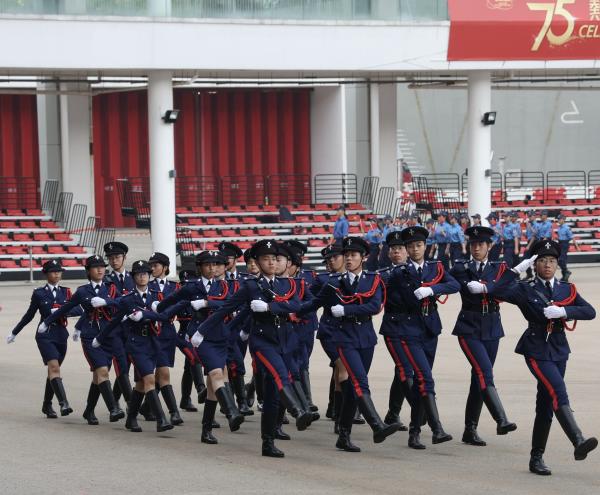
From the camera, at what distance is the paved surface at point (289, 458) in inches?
393

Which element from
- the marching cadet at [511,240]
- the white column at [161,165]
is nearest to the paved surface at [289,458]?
the white column at [161,165]

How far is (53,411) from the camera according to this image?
14102 millimetres

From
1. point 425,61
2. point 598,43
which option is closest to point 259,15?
point 425,61

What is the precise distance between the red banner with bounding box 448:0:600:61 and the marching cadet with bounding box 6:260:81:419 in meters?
20.3

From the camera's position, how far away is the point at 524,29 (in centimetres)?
3284

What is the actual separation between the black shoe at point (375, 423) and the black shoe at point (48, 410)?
409cm

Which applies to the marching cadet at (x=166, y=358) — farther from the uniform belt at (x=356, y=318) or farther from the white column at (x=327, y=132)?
the white column at (x=327, y=132)

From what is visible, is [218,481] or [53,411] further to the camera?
[53,411]

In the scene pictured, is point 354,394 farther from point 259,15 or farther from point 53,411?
point 259,15

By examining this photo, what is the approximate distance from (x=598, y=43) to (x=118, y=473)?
2558cm

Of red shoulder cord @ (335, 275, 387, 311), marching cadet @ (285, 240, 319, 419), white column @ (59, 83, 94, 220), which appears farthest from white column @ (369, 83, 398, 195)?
red shoulder cord @ (335, 275, 387, 311)

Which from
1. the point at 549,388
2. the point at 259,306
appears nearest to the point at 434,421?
the point at 549,388

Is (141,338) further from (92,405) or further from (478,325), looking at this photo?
(478,325)

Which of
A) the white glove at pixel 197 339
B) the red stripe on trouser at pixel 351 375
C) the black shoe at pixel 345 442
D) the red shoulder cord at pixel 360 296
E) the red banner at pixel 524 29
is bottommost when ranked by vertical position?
the black shoe at pixel 345 442
